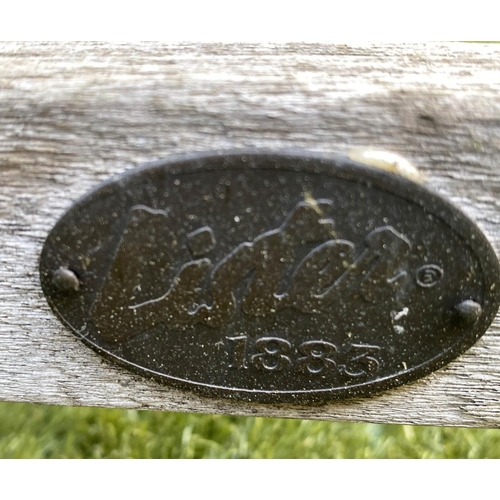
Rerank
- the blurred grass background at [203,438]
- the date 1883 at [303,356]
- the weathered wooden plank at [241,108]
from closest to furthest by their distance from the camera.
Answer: the weathered wooden plank at [241,108]
the date 1883 at [303,356]
the blurred grass background at [203,438]

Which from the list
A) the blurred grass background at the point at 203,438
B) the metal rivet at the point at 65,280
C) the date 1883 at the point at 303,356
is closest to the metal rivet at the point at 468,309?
the date 1883 at the point at 303,356

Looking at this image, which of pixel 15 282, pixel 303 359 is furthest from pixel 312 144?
pixel 15 282

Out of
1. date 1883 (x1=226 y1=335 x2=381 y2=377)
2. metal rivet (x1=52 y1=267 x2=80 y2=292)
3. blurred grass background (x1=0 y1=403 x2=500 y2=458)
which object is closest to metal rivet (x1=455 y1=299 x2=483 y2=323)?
date 1883 (x1=226 y1=335 x2=381 y2=377)

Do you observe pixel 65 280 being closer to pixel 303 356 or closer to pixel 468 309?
pixel 303 356

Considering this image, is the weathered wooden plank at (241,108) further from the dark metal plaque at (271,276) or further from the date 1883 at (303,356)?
the date 1883 at (303,356)

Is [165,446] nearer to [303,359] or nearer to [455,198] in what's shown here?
[303,359]
